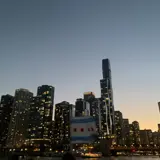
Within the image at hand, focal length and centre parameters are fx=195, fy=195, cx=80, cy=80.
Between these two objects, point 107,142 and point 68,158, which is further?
point 107,142

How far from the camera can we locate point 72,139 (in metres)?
20.9

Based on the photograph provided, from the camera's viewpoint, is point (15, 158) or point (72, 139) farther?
point (15, 158)

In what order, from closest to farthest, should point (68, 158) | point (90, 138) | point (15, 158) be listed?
point (68, 158) → point (90, 138) → point (15, 158)

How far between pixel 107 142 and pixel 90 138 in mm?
104604

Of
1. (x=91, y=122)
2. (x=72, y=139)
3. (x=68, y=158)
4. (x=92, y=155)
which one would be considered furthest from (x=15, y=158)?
(x=92, y=155)

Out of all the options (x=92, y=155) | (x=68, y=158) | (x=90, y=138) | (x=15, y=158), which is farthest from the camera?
(x=92, y=155)

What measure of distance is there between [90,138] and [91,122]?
1673 millimetres

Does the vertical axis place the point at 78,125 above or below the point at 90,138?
above

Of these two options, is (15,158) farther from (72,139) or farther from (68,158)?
(68,158)

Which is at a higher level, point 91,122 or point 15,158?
point 91,122

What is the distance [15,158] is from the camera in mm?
28578

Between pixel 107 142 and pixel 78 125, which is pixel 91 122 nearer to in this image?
pixel 78 125

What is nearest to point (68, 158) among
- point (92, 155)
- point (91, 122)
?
point (91, 122)

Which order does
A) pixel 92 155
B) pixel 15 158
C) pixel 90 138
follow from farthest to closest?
1. pixel 92 155
2. pixel 15 158
3. pixel 90 138
